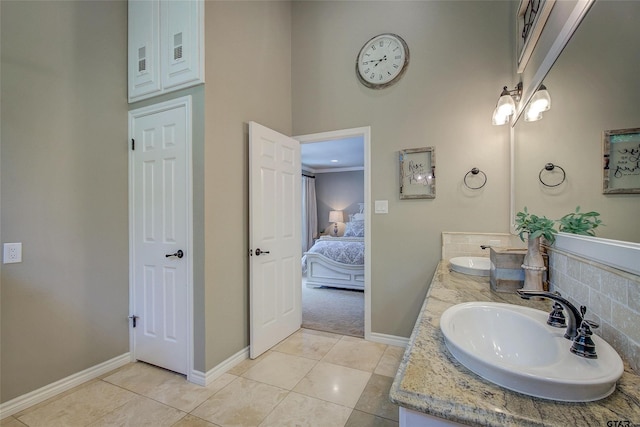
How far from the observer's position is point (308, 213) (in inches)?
305

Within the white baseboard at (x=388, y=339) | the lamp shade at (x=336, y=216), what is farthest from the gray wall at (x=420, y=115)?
the lamp shade at (x=336, y=216)

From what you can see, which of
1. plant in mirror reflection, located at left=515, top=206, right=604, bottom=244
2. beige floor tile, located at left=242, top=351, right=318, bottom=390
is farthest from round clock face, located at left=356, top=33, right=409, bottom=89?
beige floor tile, located at left=242, top=351, right=318, bottom=390

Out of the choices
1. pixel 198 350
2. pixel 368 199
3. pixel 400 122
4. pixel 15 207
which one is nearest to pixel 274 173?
pixel 368 199

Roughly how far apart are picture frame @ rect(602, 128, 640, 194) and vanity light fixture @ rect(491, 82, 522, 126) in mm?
1291

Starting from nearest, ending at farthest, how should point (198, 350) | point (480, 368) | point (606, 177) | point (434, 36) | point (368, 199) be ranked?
point (480, 368) → point (606, 177) → point (198, 350) → point (434, 36) → point (368, 199)

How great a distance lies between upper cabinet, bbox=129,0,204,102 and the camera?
6.68ft

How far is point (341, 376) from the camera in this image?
2139mm

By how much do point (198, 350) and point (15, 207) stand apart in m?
1.48

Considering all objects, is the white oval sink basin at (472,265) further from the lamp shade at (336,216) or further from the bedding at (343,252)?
the lamp shade at (336,216)

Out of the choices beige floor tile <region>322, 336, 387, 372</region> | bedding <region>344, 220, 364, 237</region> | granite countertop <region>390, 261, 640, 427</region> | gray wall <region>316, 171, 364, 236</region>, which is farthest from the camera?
gray wall <region>316, 171, 364, 236</region>

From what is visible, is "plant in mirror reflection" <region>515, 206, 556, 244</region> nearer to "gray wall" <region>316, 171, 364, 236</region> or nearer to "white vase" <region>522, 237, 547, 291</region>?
"white vase" <region>522, 237, 547, 291</region>

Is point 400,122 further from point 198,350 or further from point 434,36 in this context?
point 198,350

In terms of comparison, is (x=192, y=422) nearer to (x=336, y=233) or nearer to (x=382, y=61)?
(x=382, y=61)

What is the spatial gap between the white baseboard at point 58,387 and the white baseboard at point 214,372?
0.70m
